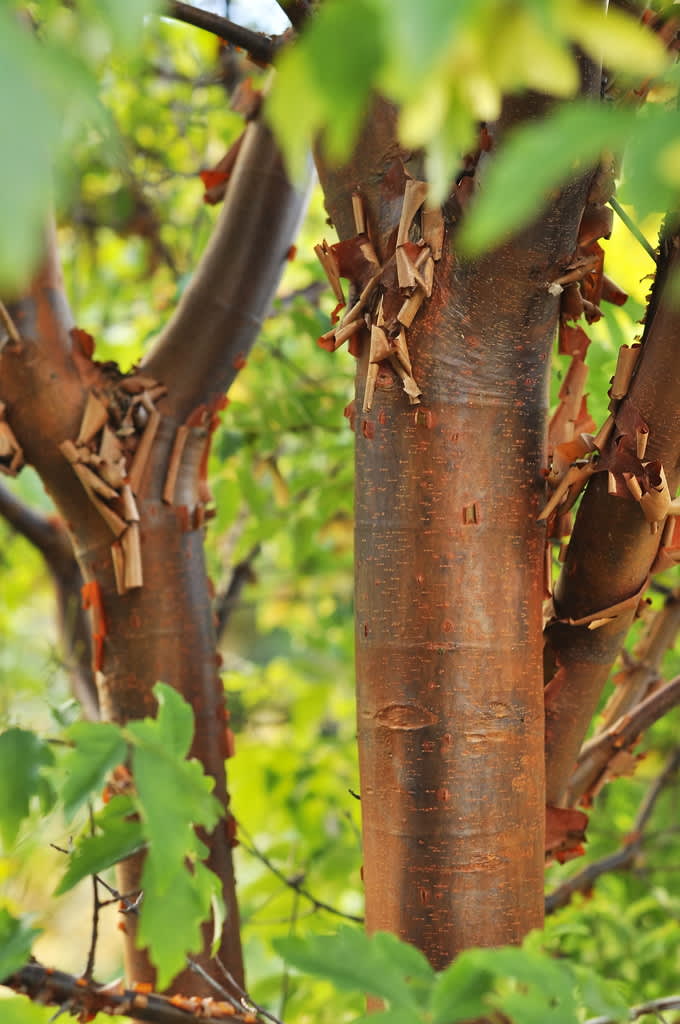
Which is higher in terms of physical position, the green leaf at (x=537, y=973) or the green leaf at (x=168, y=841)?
the green leaf at (x=168, y=841)

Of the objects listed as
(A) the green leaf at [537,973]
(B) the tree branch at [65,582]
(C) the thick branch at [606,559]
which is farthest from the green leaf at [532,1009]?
(B) the tree branch at [65,582]

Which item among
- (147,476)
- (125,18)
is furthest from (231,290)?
(125,18)

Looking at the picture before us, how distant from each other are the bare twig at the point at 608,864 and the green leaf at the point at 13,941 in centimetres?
71

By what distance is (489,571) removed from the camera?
0.57 metres

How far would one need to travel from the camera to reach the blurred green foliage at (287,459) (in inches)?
9.1

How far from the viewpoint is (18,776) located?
42 centimetres

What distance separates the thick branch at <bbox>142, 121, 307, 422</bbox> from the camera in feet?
2.83

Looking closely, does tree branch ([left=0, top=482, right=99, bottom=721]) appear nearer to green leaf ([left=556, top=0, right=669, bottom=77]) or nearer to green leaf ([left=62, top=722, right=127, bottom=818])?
green leaf ([left=62, top=722, right=127, bottom=818])

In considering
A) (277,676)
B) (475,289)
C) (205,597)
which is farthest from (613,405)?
(277,676)

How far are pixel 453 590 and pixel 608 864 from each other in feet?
2.21

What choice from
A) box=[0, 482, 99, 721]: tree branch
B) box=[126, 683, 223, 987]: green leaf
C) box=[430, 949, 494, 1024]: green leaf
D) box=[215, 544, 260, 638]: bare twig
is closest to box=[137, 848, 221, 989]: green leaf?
box=[126, 683, 223, 987]: green leaf

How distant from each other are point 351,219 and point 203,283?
1.03 feet

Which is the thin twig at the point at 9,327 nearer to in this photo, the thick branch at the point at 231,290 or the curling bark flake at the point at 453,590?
the thick branch at the point at 231,290

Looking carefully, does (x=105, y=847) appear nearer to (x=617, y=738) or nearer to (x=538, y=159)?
(x=538, y=159)
